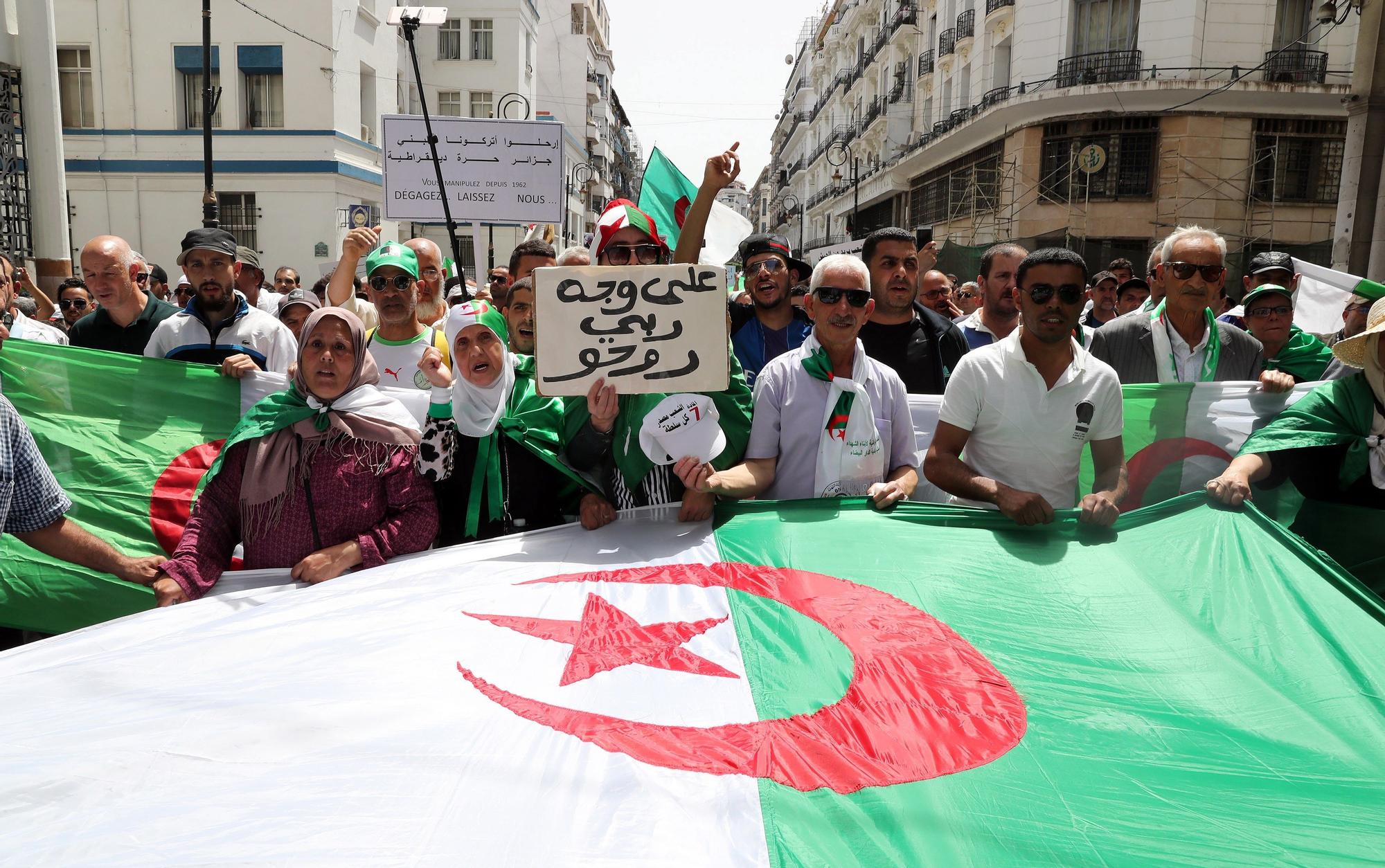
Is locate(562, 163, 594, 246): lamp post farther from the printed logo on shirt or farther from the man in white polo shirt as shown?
the printed logo on shirt

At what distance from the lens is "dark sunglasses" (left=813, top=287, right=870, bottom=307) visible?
10.9 ft

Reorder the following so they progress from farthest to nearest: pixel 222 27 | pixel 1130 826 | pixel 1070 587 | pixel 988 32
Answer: pixel 988 32
pixel 222 27
pixel 1070 587
pixel 1130 826

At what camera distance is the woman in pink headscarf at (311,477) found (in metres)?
3.08

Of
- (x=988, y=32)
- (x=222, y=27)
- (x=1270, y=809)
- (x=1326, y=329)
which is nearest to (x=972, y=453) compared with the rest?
(x=1270, y=809)

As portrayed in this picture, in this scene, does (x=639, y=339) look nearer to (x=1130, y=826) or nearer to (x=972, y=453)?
(x=972, y=453)

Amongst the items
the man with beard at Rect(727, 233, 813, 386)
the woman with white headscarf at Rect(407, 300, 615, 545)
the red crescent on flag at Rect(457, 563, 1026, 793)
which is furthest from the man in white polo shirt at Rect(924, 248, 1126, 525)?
the man with beard at Rect(727, 233, 813, 386)

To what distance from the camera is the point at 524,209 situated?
912 centimetres

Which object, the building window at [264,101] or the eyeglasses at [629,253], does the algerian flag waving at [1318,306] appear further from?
the building window at [264,101]

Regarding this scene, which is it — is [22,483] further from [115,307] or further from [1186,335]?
[1186,335]

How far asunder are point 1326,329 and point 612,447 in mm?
3872

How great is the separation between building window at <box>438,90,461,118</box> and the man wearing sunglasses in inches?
1300

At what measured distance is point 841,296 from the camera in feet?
10.9

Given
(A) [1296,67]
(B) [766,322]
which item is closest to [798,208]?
(A) [1296,67]

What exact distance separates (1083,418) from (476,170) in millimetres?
7271
